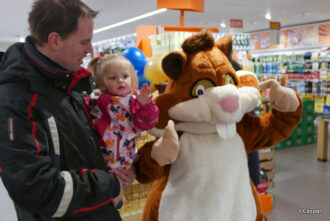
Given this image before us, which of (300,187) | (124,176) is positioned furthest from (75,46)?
(300,187)

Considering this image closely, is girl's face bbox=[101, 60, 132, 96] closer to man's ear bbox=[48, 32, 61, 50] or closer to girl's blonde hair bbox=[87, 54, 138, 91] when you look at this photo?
girl's blonde hair bbox=[87, 54, 138, 91]

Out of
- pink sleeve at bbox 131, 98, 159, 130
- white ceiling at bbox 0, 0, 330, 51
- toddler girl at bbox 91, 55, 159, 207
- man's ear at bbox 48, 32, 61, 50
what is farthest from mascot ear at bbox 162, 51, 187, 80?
white ceiling at bbox 0, 0, 330, 51

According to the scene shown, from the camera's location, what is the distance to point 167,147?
148 cm

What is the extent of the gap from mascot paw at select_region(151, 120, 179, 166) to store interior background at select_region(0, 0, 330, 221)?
78cm

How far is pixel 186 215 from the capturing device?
1.60m

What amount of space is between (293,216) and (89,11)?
360 cm

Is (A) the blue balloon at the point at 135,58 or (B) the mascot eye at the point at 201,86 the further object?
(A) the blue balloon at the point at 135,58

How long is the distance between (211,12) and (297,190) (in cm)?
704

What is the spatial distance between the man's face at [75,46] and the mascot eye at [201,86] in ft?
2.14

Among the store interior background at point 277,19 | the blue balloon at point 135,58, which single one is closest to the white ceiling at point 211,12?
the store interior background at point 277,19

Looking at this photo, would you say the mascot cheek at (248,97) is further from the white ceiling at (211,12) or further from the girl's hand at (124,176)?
the white ceiling at (211,12)

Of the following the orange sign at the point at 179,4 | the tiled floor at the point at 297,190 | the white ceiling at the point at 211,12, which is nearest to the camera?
the orange sign at the point at 179,4

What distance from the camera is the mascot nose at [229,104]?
4.92ft

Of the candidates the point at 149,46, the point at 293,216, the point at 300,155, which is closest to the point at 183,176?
the point at 149,46
